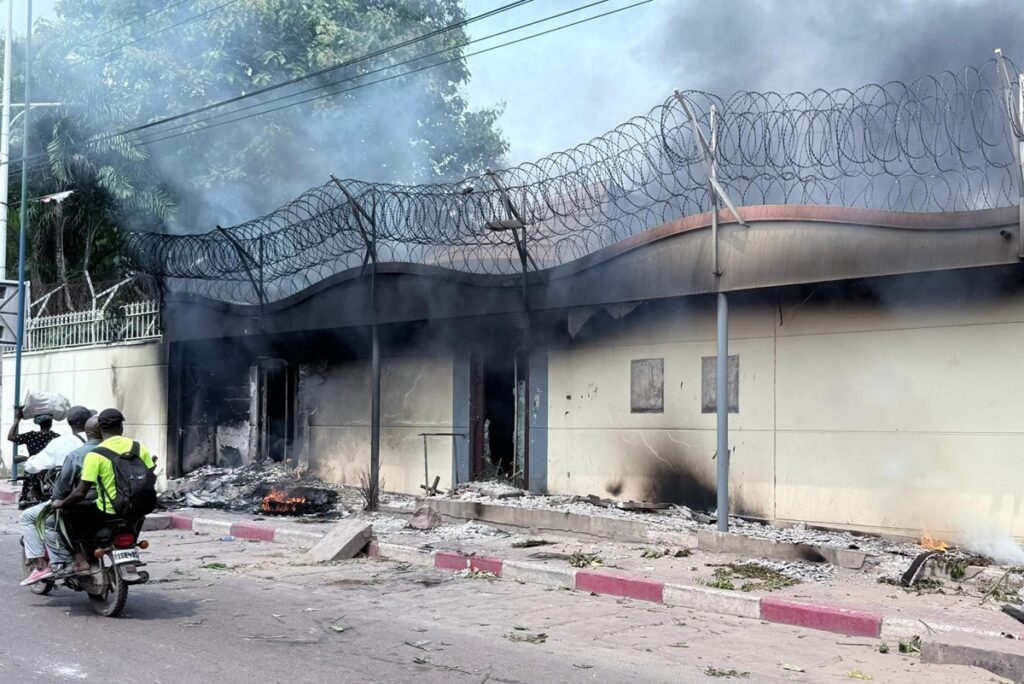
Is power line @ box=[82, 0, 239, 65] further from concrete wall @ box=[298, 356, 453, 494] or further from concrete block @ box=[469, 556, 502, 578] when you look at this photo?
concrete block @ box=[469, 556, 502, 578]

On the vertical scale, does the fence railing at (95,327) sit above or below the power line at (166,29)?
below

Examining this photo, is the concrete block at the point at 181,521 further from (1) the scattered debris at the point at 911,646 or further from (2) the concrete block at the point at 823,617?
(1) the scattered debris at the point at 911,646

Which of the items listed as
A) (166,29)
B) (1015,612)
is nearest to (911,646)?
(1015,612)

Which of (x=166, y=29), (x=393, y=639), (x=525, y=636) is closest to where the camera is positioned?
(x=393, y=639)

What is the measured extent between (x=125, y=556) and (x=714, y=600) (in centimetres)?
430

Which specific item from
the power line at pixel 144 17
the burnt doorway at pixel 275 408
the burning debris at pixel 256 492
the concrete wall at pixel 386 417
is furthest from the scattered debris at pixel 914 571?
the power line at pixel 144 17

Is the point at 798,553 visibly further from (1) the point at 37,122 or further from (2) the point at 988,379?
(1) the point at 37,122

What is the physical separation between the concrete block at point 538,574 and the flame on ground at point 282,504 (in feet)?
16.1

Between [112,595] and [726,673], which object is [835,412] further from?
[112,595]

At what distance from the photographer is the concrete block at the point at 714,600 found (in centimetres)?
734

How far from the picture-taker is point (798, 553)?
8.92 metres

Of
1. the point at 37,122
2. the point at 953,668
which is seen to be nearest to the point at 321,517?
the point at 953,668

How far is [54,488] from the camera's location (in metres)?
6.62

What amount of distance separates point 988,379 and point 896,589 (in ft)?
7.82
